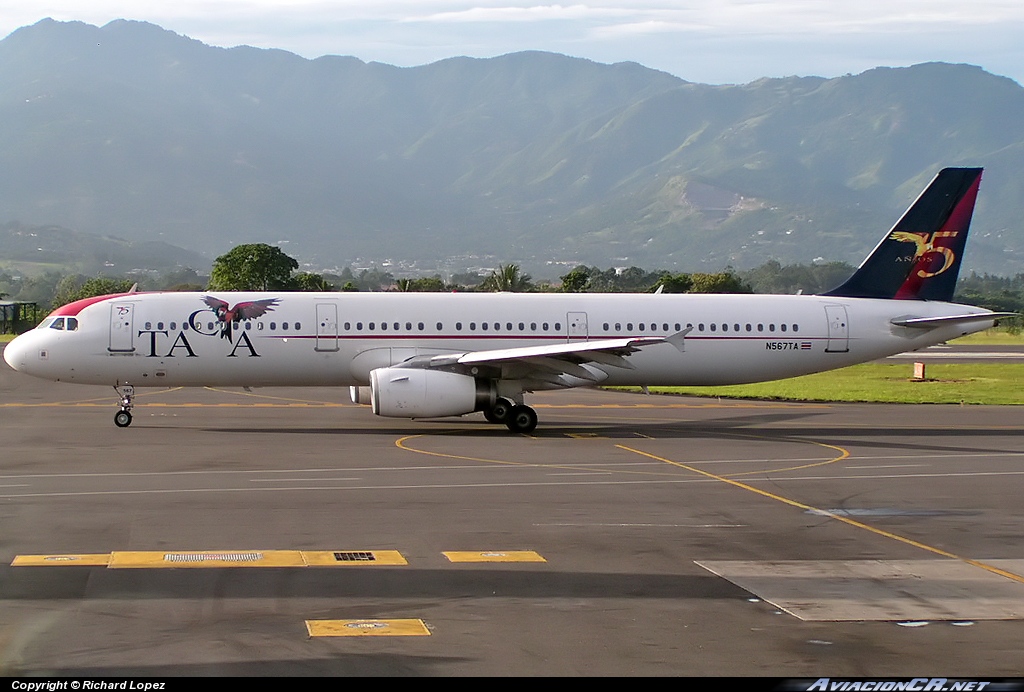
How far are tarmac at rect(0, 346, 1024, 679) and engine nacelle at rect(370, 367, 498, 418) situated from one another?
2.62ft

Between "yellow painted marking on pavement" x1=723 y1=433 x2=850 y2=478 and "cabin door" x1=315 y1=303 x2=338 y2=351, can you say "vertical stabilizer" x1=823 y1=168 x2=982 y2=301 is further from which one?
"cabin door" x1=315 y1=303 x2=338 y2=351

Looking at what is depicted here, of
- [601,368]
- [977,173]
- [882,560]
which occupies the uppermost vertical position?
[977,173]

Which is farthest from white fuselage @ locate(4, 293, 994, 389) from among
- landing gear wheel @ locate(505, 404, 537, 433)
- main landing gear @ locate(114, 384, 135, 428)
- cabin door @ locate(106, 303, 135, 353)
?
landing gear wheel @ locate(505, 404, 537, 433)

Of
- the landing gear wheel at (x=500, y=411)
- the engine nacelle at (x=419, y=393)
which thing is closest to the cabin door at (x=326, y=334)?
the engine nacelle at (x=419, y=393)

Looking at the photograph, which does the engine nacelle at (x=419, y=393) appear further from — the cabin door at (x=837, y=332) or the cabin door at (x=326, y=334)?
the cabin door at (x=837, y=332)

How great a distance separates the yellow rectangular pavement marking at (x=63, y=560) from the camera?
15.4 metres

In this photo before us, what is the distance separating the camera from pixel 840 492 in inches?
910

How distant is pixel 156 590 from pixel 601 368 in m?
20.6

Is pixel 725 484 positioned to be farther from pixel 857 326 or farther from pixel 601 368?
pixel 857 326

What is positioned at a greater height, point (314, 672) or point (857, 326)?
point (857, 326)

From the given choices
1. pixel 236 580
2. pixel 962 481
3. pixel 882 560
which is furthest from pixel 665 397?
pixel 236 580

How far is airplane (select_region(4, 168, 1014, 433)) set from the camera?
3244 cm

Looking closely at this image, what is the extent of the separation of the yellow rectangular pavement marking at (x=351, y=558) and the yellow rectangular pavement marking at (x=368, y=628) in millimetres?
3065
